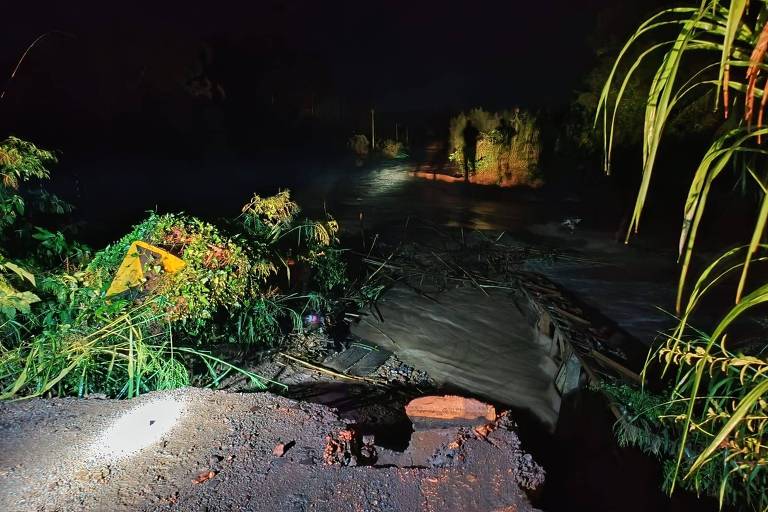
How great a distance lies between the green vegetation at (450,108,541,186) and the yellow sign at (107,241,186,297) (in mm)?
12316

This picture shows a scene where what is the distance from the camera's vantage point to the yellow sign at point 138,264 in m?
4.05

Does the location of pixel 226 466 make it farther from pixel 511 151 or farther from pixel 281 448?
A: pixel 511 151

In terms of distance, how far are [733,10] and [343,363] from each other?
4138 millimetres

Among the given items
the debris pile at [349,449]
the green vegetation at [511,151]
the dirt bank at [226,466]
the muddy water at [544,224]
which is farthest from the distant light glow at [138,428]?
the green vegetation at [511,151]

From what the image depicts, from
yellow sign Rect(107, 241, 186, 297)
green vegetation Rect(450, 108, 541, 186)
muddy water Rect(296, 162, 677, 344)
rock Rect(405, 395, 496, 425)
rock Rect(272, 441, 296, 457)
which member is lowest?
muddy water Rect(296, 162, 677, 344)

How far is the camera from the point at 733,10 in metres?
0.92

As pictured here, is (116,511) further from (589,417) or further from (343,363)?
(589,417)

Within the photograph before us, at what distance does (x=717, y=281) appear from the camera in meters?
2.19

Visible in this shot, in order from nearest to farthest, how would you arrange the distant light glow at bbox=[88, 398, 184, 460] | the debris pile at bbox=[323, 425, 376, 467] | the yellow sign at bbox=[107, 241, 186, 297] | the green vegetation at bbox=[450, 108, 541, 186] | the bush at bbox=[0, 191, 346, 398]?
Answer: the debris pile at bbox=[323, 425, 376, 467] → the distant light glow at bbox=[88, 398, 184, 460] → the bush at bbox=[0, 191, 346, 398] → the yellow sign at bbox=[107, 241, 186, 297] → the green vegetation at bbox=[450, 108, 541, 186]

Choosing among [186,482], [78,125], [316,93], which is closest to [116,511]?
[186,482]

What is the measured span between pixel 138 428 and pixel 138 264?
1.97 metres

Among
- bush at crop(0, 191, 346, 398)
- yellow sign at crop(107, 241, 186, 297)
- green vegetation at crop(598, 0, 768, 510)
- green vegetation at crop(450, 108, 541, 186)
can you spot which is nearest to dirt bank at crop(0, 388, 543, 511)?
bush at crop(0, 191, 346, 398)

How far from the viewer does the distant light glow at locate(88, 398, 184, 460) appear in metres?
2.34

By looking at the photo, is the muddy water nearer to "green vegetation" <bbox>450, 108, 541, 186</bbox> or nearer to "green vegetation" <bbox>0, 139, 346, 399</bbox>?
"green vegetation" <bbox>450, 108, 541, 186</bbox>
